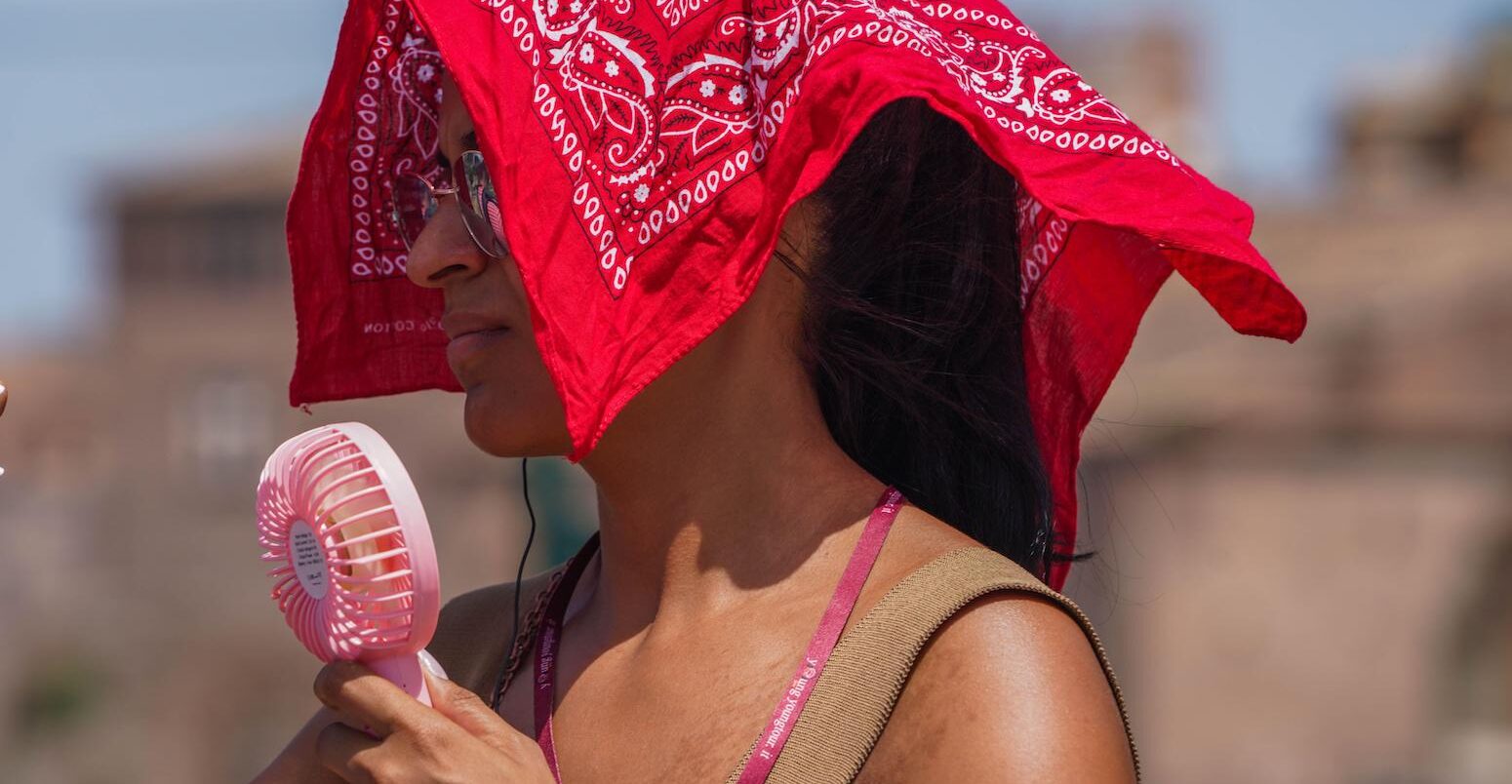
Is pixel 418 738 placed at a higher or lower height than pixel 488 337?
lower

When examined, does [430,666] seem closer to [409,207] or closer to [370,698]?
[370,698]

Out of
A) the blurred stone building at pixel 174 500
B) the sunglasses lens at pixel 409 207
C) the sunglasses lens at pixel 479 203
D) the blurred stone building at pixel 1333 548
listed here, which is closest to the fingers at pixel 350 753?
the sunglasses lens at pixel 479 203

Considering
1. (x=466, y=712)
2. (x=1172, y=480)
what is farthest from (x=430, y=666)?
(x=1172, y=480)

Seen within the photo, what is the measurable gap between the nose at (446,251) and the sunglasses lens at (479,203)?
0.9 inches

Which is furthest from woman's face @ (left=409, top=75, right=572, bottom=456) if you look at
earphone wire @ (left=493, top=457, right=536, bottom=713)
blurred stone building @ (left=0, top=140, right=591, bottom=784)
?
blurred stone building @ (left=0, top=140, right=591, bottom=784)

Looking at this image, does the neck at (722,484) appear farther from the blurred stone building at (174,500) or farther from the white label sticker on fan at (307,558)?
the blurred stone building at (174,500)

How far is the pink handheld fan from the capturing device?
6.47 feet

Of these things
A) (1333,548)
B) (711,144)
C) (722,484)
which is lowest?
(1333,548)

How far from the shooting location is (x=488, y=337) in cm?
228

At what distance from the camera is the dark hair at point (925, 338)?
2295 millimetres

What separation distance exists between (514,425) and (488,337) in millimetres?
109

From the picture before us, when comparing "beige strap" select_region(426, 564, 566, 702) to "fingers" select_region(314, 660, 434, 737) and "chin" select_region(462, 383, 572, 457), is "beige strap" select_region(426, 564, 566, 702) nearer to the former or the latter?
"chin" select_region(462, 383, 572, 457)

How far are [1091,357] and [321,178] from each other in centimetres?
104

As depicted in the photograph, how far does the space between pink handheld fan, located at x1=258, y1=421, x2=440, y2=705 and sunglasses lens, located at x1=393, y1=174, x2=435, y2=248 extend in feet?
1.99
